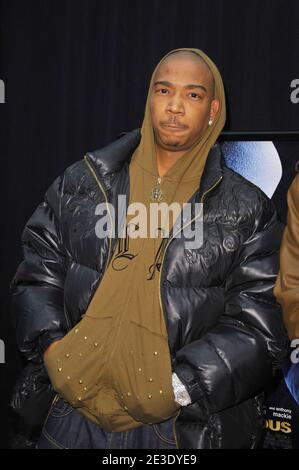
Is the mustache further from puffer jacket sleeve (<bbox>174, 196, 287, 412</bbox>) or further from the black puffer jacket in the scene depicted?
puffer jacket sleeve (<bbox>174, 196, 287, 412</bbox>)

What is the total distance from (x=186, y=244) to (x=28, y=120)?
1.57 meters

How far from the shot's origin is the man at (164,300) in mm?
1732

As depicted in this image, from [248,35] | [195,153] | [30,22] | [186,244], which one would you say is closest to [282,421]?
[186,244]

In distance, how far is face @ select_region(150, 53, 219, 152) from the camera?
1.84m

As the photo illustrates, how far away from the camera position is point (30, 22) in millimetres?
3111

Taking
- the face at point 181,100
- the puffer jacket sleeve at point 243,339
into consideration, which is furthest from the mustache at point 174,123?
the puffer jacket sleeve at point 243,339

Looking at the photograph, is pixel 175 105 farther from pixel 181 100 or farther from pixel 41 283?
pixel 41 283

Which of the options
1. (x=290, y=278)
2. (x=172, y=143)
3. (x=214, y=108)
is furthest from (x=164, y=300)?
(x=214, y=108)

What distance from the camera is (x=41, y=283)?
1943 mm

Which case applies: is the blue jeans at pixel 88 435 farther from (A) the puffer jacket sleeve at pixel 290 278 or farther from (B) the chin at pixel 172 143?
(B) the chin at pixel 172 143

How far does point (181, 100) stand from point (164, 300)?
1.68 feet

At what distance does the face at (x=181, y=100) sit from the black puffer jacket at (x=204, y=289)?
0.38ft

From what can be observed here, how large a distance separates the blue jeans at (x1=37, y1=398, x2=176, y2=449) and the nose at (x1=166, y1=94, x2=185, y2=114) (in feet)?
2.52

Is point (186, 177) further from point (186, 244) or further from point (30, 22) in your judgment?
point (30, 22)
